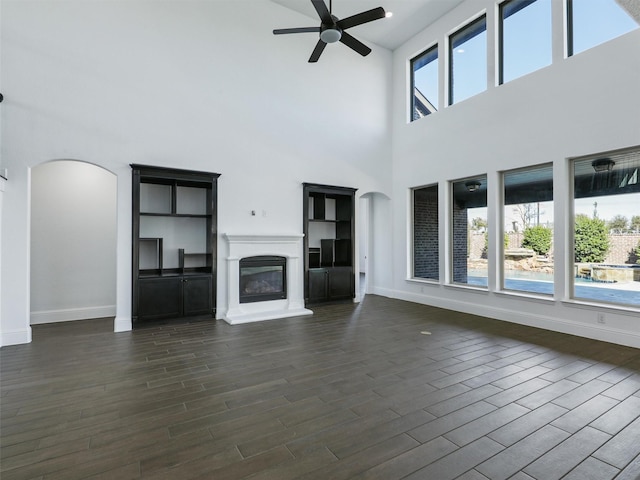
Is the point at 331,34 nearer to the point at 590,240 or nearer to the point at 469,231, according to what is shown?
the point at 469,231

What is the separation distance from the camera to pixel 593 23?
179 inches

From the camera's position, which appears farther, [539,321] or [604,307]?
[539,321]

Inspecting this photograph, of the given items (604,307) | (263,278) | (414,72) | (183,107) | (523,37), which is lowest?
(604,307)

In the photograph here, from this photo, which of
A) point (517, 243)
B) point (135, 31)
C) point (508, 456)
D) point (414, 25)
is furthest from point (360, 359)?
point (414, 25)

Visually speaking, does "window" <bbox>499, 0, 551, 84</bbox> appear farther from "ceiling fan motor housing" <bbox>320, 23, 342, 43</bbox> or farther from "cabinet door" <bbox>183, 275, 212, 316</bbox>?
"cabinet door" <bbox>183, 275, 212, 316</bbox>

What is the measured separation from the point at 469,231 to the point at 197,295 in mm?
4882

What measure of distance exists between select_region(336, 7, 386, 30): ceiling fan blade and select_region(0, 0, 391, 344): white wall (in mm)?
2238

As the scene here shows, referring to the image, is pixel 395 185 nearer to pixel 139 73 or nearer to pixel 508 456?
pixel 139 73

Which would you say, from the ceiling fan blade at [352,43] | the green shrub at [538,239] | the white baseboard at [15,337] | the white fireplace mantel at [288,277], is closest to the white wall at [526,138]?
the green shrub at [538,239]

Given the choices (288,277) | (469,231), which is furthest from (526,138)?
(288,277)

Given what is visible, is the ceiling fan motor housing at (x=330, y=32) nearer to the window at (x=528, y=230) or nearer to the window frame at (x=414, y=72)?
the window frame at (x=414, y=72)

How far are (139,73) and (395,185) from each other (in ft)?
17.2

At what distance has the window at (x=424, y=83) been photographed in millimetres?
6945

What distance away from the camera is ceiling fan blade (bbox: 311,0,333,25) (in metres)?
3.92
